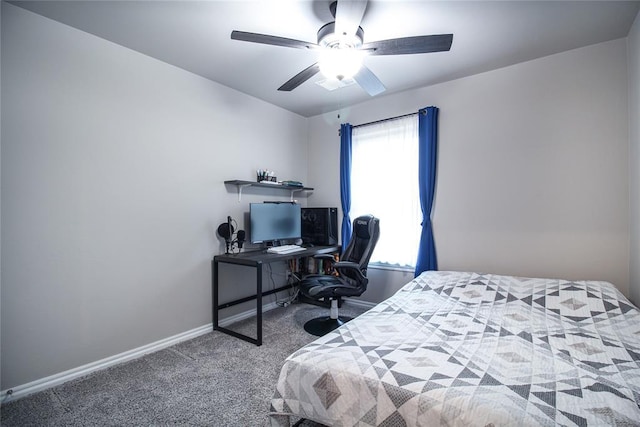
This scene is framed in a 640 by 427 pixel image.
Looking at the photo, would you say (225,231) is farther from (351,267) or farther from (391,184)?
(391,184)

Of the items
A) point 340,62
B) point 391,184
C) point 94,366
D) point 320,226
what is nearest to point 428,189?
point 391,184

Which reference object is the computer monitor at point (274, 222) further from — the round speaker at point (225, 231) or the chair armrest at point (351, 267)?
the chair armrest at point (351, 267)

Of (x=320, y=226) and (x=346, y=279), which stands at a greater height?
(x=320, y=226)

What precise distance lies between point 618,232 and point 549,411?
211 cm

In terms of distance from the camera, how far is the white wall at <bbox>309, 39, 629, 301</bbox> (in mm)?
2236

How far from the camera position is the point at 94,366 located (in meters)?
2.06

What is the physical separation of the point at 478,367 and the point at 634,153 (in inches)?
85.1

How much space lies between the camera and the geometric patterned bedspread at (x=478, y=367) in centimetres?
98

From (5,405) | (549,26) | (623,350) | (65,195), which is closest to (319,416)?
(623,350)

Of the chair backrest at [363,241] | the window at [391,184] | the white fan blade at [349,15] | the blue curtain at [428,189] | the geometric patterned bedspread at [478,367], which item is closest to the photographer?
the geometric patterned bedspread at [478,367]

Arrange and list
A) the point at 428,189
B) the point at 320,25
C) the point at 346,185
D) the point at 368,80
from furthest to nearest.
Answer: the point at 346,185 → the point at 428,189 → the point at 368,80 → the point at 320,25

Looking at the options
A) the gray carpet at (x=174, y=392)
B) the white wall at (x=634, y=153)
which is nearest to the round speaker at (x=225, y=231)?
the gray carpet at (x=174, y=392)

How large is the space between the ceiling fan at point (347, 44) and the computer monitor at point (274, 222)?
1.54 metres

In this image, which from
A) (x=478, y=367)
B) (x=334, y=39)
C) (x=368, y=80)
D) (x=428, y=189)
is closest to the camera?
(x=478, y=367)
